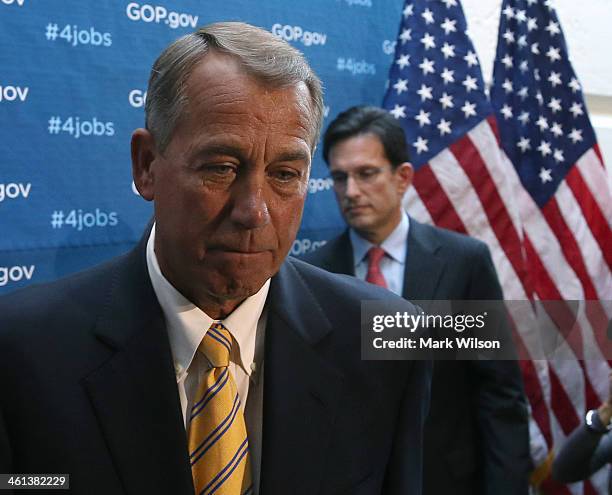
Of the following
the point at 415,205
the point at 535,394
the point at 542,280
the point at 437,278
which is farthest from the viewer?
the point at 542,280

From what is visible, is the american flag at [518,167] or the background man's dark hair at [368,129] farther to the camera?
the american flag at [518,167]

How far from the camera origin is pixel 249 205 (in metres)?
0.89

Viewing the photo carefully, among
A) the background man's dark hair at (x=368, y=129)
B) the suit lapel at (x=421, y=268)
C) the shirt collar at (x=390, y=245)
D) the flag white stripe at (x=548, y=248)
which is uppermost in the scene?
the background man's dark hair at (x=368, y=129)

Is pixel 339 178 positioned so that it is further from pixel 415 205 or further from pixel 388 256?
pixel 415 205

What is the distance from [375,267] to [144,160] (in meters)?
1.29

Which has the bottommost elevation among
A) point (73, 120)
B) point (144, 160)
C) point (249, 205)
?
point (249, 205)

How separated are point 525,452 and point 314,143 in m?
1.58

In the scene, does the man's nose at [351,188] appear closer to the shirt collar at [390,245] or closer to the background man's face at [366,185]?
the background man's face at [366,185]

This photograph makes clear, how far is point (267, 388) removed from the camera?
39.6 inches

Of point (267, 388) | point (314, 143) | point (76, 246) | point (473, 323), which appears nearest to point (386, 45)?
point (473, 323)

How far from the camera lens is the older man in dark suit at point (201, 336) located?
2.92 ft

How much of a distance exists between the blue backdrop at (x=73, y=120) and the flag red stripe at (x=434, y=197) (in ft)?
2.99

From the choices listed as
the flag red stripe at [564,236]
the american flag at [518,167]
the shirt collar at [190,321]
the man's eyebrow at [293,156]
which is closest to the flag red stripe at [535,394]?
the american flag at [518,167]

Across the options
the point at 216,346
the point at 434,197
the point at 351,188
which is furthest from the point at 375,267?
the point at 216,346
